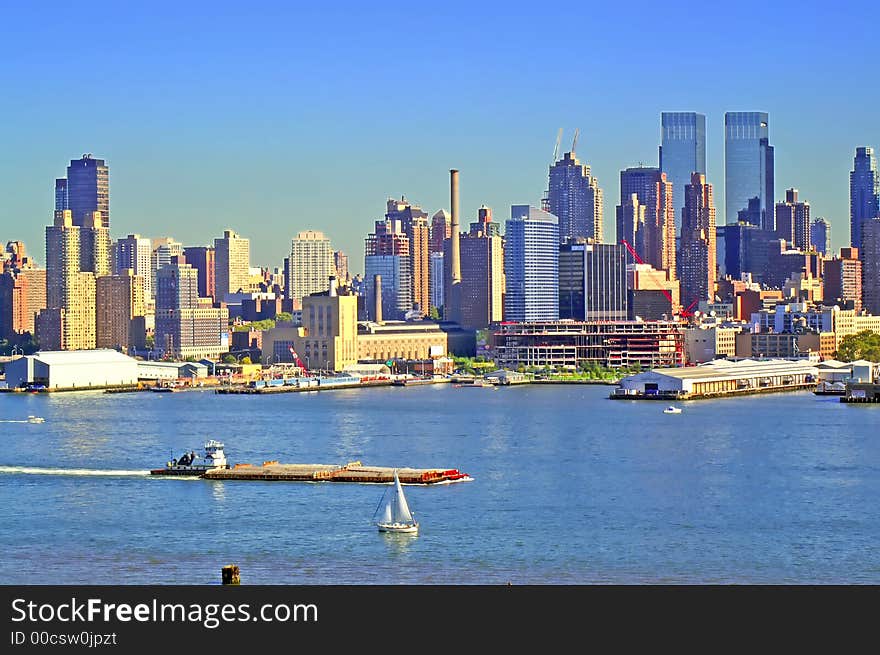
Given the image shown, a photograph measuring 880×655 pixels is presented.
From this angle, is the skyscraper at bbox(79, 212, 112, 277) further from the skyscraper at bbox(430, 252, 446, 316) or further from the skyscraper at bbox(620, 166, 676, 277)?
the skyscraper at bbox(620, 166, 676, 277)

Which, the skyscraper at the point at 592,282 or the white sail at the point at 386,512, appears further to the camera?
the skyscraper at the point at 592,282

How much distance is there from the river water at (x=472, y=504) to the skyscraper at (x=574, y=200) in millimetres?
61534

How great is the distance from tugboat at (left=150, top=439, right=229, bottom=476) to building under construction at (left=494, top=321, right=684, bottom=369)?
104 feet

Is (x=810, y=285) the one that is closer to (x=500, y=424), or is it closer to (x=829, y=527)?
(x=500, y=424)

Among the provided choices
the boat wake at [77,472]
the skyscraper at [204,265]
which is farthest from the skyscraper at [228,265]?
the boat wake at [77,472]

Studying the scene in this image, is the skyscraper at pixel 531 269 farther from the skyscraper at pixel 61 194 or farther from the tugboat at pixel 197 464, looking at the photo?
the tugboat at pixel 197 464

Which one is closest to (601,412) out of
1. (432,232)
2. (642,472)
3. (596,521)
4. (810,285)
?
(642,472)

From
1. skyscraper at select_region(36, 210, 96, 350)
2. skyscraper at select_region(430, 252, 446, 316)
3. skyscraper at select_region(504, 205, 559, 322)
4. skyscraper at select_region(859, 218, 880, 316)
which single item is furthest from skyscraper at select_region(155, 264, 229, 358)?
skyscraper at select_region(859, 218, 880, 316)

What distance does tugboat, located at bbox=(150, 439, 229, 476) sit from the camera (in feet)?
58.7

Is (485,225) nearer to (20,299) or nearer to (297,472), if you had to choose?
(20,299)

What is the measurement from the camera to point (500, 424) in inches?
1032

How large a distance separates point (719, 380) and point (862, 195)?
57.4 metres

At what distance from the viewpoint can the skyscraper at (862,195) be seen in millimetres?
90688

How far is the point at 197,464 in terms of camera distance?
18391mm
